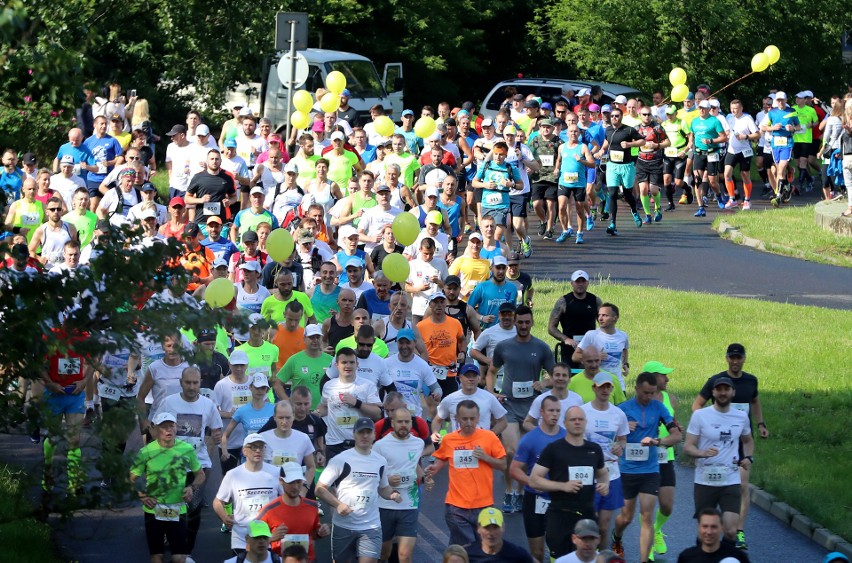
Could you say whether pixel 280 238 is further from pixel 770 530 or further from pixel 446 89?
pixel 446 89

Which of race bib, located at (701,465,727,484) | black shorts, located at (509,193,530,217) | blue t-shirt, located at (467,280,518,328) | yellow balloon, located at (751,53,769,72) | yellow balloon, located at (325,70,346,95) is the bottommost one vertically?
race bib, located at (701,465,727,484)

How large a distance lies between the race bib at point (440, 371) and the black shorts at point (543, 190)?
9273mm

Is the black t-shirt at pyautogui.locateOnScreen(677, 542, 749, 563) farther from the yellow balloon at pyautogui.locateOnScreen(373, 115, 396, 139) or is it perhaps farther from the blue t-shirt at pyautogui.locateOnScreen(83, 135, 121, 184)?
the yellow balloon at pyautogui.locateOnScreen(373, 115, 396, 139)

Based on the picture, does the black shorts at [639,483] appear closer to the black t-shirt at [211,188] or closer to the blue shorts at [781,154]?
the black t-shirt at [211,188]

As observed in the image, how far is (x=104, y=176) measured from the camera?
2152 centimetres

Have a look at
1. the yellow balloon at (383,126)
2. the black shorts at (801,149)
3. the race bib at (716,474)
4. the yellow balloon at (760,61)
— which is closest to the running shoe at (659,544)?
the race bib at (716,474)

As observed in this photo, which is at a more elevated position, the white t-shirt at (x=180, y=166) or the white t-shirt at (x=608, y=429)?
the white t-shirt at (x=180, y=166)

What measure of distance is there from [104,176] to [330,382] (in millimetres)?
9601

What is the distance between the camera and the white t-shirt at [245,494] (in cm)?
1143

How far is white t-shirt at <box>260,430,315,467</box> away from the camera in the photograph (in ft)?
39.2

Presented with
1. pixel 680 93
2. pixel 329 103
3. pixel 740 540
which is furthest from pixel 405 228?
pixel 680 93

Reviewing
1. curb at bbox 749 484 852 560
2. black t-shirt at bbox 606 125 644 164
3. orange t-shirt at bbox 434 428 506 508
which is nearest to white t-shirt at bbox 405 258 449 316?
curb at bbox 749 484 852 560

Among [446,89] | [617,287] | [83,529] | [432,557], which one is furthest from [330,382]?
[446,89]

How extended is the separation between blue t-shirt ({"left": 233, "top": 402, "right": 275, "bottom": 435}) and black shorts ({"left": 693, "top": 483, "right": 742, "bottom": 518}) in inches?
148
